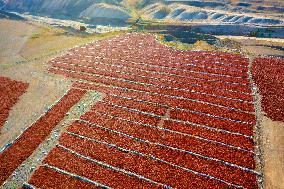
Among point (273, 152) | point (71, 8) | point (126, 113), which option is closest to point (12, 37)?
point (71, 8)

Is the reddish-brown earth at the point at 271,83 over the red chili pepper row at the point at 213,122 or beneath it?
over

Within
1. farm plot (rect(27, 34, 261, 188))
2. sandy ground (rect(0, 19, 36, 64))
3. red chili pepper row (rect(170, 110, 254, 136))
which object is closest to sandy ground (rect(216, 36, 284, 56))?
farm plot (rect(27, 34, 261, 188))

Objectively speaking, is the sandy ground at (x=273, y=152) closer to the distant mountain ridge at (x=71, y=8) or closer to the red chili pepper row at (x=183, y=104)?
the red chili pepper row at (x=183, y=104)

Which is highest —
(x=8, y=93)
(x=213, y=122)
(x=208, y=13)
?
(x=208, y=13)

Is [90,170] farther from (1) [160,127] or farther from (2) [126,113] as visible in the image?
(2) [126,113]

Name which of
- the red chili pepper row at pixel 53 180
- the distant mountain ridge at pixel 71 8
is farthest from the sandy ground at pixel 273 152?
the distant mountain ridge at pixel 71 8
